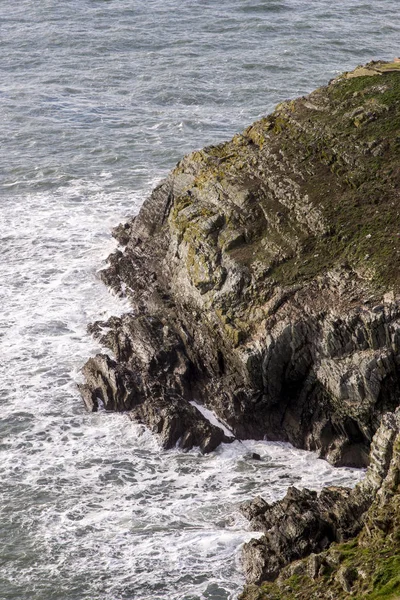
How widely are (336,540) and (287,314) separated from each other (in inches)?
425

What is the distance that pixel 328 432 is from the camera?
39062mm

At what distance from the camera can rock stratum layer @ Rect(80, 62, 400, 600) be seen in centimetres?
3347

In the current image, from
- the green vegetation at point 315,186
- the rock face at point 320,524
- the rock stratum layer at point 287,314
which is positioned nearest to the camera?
the rock face at point 320,524

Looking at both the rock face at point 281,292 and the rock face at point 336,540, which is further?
the rock face at point 281,292

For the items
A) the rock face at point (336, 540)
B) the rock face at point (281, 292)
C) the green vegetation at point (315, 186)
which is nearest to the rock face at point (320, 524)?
the rock face at point (336, 540)

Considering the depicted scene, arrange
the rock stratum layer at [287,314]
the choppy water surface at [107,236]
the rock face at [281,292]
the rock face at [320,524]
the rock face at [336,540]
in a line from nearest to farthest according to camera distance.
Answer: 1. the rock face at [336,540]
2. the rock face at [320,524]
3. the rock stratum layer at [287,314]
4. the choppy water surface at [107,236]
5. the rock face at [281,292]

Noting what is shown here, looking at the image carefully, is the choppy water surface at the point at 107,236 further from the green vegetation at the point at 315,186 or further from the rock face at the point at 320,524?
the green vegetation at the point at 315,186

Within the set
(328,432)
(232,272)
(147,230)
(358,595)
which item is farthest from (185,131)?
(358,595)

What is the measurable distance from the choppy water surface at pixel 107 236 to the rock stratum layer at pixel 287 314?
1.49 meters

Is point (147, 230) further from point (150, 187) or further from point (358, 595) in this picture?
point (358, 595)

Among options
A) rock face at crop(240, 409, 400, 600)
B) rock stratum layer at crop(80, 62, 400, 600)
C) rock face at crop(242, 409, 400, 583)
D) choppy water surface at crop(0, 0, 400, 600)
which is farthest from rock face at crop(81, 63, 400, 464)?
choppy water surface at crop(0, 0, 400, 600)

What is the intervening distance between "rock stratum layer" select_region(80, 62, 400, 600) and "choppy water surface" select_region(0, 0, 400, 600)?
1.49 metres

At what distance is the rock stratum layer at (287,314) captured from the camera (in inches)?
1318

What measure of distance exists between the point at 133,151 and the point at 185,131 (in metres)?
4.99
